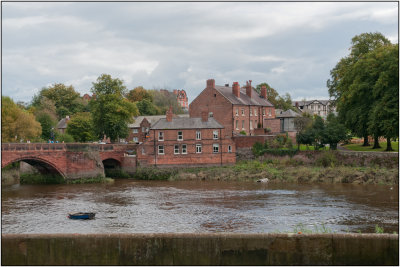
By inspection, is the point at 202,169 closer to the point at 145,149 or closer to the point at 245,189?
the point at 145,149

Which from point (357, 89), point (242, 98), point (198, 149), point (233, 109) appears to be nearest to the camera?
point (357, 89)

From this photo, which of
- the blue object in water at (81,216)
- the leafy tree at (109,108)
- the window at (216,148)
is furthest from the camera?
the leafy tree at (109,108)

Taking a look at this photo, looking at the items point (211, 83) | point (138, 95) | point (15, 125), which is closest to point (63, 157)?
point (15, 125)

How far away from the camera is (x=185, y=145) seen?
2249 inches

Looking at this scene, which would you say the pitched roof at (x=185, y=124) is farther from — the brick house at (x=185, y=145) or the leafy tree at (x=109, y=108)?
the leafy tree at (x=109, y=108)

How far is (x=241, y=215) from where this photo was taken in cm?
3103

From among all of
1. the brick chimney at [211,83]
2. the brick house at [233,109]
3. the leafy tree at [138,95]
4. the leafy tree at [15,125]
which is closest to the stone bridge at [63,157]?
the leafy tree at [15,125]

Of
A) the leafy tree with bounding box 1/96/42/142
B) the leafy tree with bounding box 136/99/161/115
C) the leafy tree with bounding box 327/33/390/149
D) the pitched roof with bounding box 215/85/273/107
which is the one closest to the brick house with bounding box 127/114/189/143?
the leafy tree with bounding box 136/99/161/115

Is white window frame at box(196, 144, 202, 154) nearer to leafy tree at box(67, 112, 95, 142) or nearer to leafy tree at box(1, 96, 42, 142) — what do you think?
leafy tree at box(1, 96, 42, 142)

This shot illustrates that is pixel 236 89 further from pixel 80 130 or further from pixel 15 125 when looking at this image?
pixel 15 125

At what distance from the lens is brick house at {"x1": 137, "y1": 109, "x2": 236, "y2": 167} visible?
56.6 metres

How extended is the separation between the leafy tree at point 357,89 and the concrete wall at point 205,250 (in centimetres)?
4405

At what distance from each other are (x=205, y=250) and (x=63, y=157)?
42756 mm

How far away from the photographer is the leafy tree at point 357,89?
5366cm
